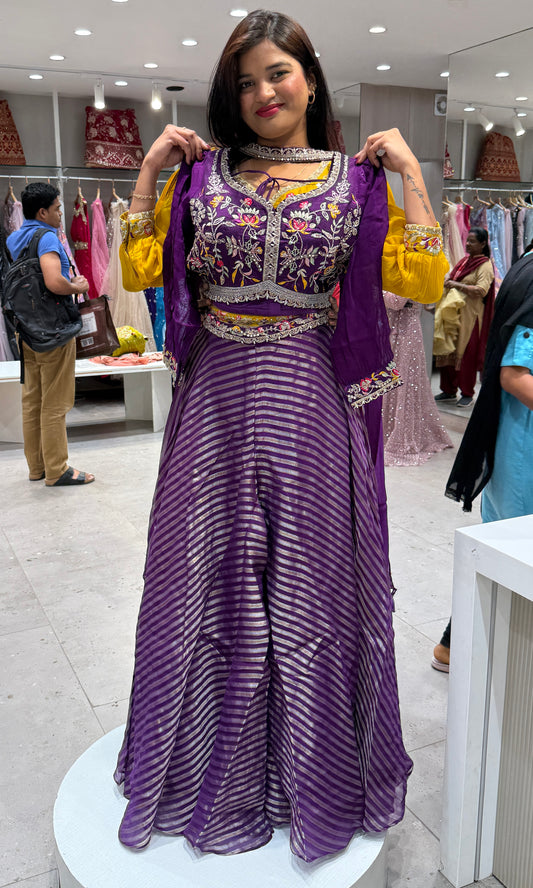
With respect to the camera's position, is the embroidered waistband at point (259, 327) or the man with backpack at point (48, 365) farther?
the man with backpack at point (48, 365)

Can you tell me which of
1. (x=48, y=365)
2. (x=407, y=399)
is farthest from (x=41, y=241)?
(x=407, y=399)

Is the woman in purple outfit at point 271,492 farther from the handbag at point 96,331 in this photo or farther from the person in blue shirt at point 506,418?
the handbag at point 96,331

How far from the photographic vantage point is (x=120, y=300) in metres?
6.79

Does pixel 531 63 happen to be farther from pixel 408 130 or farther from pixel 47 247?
pixel 47 247

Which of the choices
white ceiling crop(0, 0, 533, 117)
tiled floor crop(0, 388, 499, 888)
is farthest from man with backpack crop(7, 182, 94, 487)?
white ceiling crop(0, 0, 533, 117)

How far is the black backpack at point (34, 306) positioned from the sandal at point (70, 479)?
749mm

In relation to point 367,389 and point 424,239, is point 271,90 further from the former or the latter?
point 367,389

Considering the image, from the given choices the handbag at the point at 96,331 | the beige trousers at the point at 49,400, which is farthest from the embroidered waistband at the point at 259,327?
the handbag at the point at 96,331

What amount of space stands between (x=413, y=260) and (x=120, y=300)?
223 inches

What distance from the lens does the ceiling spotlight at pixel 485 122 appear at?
5360mm

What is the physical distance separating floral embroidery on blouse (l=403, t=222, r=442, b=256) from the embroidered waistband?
220 mm

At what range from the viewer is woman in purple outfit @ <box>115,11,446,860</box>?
140cm

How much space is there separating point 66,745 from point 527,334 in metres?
1.58

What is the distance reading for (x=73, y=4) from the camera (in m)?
4.14
